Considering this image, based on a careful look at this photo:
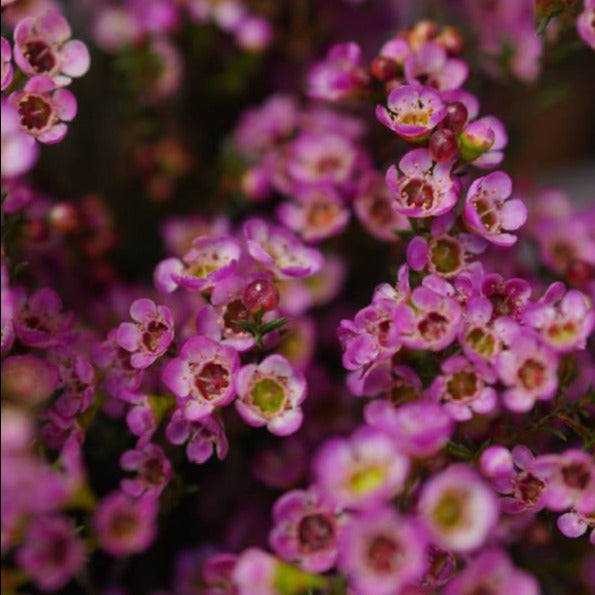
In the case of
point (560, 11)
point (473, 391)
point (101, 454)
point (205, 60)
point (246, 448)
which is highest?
point (560, 11)

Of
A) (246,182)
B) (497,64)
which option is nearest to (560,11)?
(497,64)

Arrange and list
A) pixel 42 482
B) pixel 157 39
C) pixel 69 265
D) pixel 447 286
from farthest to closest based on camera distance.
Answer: pixel 157 39 < pixel 69 265 < pixel 447 286 < pixel 42 482

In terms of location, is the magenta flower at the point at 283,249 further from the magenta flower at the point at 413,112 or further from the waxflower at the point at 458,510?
the waxflower at the point at 458,510

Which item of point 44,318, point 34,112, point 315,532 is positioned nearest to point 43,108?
point 34,112

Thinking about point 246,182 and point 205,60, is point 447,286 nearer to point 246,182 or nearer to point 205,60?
point 246,182

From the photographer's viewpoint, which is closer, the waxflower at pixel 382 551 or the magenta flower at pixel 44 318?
the waxflower at pixel 382 551

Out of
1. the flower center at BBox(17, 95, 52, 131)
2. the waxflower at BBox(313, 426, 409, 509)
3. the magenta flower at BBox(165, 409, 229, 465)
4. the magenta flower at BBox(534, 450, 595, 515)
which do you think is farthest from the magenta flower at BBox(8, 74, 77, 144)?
the magenta flower at BBox(534, 450, 595, 515)

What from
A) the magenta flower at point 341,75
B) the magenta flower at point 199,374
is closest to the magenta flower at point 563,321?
the magenta flower at point 199,374
